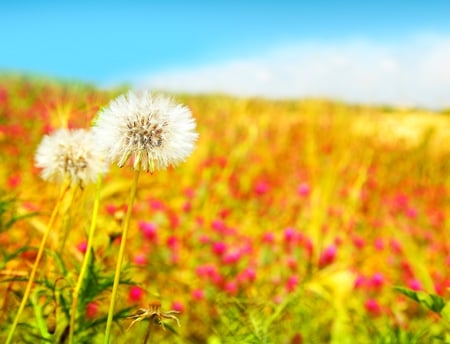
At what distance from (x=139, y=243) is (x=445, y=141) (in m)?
5.93

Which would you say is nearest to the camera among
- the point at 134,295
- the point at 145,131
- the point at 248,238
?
the point at 145,131

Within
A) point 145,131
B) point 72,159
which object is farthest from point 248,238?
point 145,131

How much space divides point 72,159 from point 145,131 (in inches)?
11.1

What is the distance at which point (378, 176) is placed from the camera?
21.1 ft

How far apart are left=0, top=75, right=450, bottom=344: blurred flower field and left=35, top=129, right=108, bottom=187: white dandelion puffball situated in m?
0.10

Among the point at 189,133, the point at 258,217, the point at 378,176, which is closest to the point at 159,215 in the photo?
the point at 258,217

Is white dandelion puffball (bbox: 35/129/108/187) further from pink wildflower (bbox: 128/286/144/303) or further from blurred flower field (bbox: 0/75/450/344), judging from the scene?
pink wildflower (bbox: 128/286/144/303)

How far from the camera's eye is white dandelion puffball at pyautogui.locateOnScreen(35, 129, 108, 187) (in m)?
1.11

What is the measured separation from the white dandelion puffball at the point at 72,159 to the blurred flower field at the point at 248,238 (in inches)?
3.8

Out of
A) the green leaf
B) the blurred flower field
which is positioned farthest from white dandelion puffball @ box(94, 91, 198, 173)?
the green leaf

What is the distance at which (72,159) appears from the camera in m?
1.12

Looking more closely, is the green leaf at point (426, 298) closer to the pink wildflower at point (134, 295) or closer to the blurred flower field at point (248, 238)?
the blurred flower field at point (248, 238)

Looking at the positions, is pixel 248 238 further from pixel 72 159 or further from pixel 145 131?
pixel 145 131

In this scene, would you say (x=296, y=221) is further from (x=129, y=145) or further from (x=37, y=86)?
(x=37, y=86)
